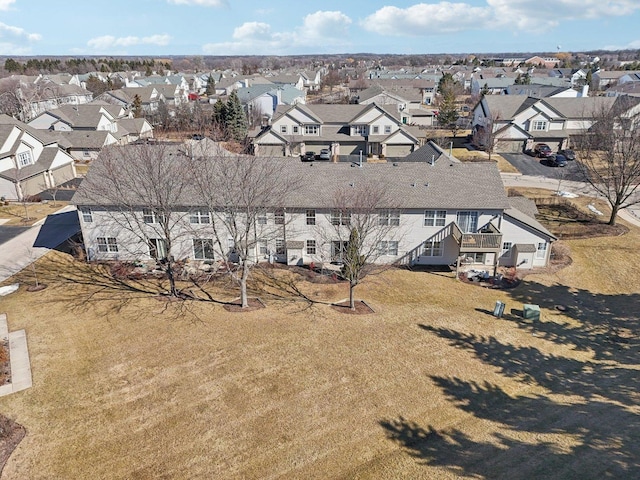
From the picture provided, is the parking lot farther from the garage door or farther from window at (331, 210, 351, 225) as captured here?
window at (331, 210, 351, 225)

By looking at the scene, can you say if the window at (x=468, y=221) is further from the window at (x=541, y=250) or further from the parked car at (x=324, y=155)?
the parked car at (x=324, y=155)

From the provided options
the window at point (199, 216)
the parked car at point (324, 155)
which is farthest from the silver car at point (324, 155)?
the window at point (199, 216)

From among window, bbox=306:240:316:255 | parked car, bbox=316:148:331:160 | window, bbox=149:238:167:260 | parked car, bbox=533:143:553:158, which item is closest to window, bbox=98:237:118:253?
window, bbox=149:238:167:260

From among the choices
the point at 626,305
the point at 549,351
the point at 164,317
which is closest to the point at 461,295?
the point at 549,351

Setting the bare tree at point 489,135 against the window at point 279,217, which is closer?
the window at point 279,217

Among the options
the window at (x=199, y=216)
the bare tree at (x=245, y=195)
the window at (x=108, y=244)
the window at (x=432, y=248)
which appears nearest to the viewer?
the bare tree at (x=245, y=195)

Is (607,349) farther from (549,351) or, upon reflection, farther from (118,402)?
(118,402)
